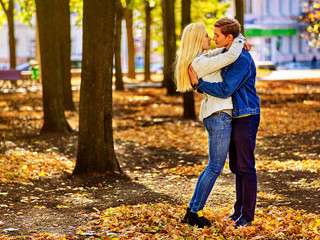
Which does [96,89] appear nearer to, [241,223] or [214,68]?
[214,68]

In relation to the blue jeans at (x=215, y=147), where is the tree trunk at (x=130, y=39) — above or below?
above

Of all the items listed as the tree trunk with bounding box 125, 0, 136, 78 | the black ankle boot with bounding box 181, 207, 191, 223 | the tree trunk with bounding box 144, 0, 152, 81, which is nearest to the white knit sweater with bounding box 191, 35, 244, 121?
the black ankle boot with bounding box 181, 207, 191, 223

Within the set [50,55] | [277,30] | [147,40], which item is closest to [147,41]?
[147,40]

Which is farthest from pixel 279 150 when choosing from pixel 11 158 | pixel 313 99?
pixel 313 99

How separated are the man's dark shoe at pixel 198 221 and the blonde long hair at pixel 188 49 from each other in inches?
49.0

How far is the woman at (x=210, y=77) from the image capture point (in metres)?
5.52

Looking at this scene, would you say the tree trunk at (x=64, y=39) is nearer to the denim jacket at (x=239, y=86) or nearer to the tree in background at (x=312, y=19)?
the denim jacket at (x=239, y=86)

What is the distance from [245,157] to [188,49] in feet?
3.75

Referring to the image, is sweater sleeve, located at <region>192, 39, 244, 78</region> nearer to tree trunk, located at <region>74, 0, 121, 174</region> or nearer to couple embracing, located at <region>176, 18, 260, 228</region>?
couple embracing, located at <region>176, 18, 260, 228</region>

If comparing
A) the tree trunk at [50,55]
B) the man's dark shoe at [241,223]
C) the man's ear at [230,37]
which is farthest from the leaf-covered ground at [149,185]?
the man's ear at [230,37]

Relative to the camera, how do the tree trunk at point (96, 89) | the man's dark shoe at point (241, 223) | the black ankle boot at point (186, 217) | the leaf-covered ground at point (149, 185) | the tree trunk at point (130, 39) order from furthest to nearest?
the tree trunk at point (130, 39) → the tree trunk at point (96, 89) → the leaf-covered ground at point (149, 185) → the black ankle boot at point (186, 217) → the man's dark shoe at point (241, 223)

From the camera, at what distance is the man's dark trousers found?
5.57 metres

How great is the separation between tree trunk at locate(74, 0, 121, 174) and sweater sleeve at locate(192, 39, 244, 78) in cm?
379

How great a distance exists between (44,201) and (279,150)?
568 centimetres
